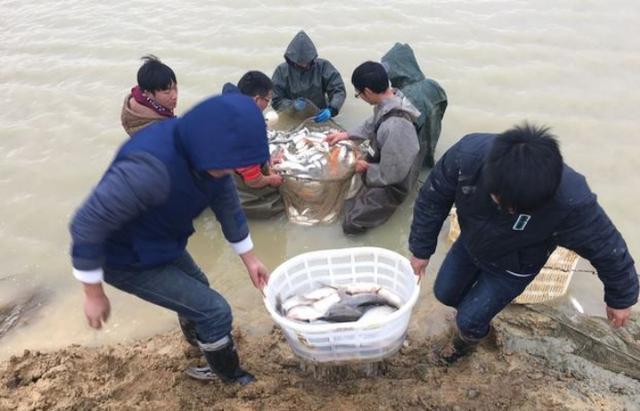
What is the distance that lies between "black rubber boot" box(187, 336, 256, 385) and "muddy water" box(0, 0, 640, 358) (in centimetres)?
78

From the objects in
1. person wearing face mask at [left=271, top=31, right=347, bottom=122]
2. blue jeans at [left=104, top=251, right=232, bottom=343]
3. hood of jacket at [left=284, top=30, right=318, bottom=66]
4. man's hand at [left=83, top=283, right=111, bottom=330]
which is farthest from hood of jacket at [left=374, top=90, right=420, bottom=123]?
man's hand at [left=83, top=283, right=111, bottom=330]

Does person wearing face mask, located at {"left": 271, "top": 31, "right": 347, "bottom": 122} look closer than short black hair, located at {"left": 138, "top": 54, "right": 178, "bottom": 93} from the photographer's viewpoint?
No

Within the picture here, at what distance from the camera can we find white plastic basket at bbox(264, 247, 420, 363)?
10.7 ft

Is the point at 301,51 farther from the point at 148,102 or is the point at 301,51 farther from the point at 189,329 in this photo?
the point at 189,329

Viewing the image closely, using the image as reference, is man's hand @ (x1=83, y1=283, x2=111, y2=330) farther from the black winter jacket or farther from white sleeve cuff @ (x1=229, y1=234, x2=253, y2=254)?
the black winter jacket

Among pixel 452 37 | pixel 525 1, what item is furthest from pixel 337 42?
pixel 525 1

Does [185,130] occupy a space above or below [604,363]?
above

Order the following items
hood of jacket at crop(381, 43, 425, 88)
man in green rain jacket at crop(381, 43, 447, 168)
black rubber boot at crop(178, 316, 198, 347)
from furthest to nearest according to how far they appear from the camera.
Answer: hood of jacket at crop(381, 43, 425, 88), man in green rain jacket at crop(381, 43, 447, 168), black rubber boot at crop(178, 316, 198, 347)

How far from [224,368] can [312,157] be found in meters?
2.51

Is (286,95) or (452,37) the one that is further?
(452,37)

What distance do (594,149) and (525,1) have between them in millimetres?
3999

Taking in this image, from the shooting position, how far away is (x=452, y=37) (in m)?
8.34

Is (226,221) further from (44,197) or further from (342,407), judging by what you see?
(44,197)

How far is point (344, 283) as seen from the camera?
3984mm
